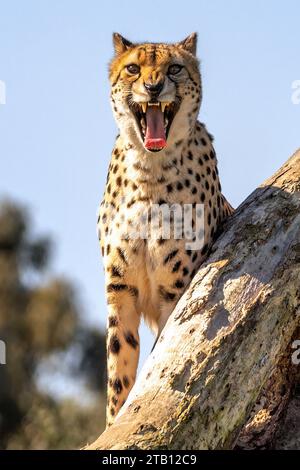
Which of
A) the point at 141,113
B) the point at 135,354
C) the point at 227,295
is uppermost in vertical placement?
the point at 141,113

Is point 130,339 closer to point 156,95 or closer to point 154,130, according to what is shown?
point 154,130

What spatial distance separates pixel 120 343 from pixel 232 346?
3.20 feet

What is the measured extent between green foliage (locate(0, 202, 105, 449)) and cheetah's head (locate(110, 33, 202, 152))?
10401mm

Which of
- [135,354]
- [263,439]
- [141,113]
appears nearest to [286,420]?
[263,439]

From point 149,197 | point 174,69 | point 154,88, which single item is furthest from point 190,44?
point 149,197

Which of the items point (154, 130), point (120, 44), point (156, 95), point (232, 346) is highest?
point (120, 44)

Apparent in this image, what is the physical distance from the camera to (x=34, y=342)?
912 inches

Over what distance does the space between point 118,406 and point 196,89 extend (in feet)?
6.17

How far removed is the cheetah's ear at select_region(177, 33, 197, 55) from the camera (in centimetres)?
696

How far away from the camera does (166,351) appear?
19.6 ft

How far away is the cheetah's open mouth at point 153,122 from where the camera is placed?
6441 mm
